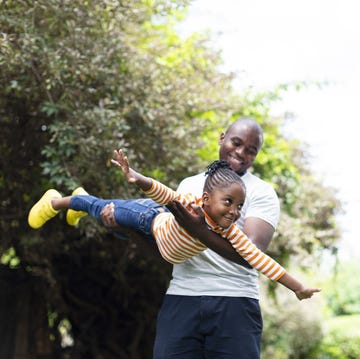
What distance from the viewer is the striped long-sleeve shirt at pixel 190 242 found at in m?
2.45

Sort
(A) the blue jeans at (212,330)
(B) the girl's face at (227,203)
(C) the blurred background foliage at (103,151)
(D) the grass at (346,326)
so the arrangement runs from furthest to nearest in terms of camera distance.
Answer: (D) the grass at (346,326) → (C) the blurred background foliage at (103,151) → (A) the blue jeans at (212,330) → (B) the girl's face at (227,203)

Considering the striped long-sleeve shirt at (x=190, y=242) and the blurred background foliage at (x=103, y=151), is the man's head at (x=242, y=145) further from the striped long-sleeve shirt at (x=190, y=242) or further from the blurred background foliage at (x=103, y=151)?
the blurred background foliage at (x=103, y=151)

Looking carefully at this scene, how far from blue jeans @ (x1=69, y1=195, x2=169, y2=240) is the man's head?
1.36 ft

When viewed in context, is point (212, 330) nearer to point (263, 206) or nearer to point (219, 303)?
point (219, 303)

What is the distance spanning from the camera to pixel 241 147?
2.89m

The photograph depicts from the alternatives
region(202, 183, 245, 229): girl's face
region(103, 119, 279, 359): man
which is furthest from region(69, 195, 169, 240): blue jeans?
region(202, 183, 245, 229): girl's face

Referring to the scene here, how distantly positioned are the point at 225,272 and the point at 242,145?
0.58 meters

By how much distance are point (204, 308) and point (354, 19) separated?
1082cm

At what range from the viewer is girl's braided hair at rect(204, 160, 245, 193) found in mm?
2459

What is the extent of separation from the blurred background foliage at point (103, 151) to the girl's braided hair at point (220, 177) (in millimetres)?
644

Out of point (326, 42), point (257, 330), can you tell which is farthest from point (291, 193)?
point (326, 42)

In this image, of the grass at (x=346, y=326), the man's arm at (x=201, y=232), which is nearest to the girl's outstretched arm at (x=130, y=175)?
the man's arm at (x=201, y=232)

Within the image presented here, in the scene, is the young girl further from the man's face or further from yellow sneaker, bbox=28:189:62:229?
yellow sneaker, bbox=28:189:62:229

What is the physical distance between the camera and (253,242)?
2.63 m
